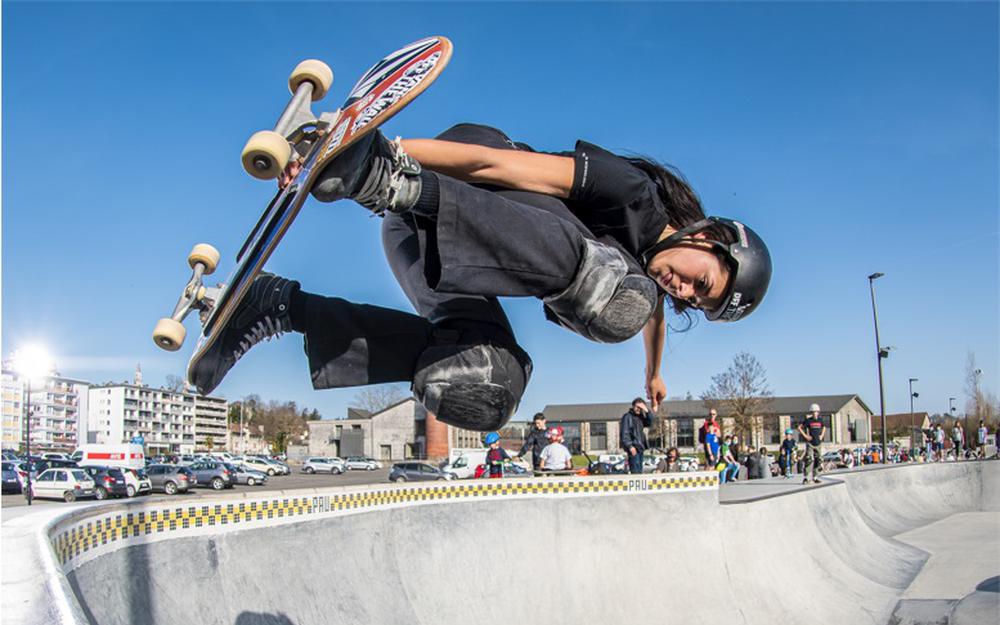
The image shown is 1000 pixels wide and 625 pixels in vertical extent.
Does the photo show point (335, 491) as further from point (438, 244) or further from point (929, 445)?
point (929, 445)

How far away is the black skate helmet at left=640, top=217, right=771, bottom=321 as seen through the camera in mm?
2908

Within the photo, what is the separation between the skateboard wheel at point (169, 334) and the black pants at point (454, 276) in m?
0.46

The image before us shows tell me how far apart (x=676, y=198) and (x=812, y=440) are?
12468 millimetres

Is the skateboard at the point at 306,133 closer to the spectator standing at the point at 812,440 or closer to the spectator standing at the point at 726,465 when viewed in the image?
the spectator standing at the point at 812,440

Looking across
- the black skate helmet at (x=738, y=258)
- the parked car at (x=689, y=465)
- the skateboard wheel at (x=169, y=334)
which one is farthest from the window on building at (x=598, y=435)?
the skateboard wheel at (x=169, y=334)

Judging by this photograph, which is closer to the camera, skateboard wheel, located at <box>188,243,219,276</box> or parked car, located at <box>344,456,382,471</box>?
skateboard wheel, located at <box>188,243,219,276</box>

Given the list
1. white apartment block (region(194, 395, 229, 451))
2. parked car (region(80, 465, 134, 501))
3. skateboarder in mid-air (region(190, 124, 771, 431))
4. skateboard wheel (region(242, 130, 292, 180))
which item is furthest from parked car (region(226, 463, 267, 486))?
white apartment block (region(194, 395, 229, 451))

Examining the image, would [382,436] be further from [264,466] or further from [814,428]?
[814,428]

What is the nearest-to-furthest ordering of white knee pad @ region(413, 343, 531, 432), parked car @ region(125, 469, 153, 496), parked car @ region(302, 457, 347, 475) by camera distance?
1. white knee pad @ region(413, 343, 531, 432)
2. parked car @ region(125, 469, 153, 496)
3. parked car @ region(302, 457, 347, 475)

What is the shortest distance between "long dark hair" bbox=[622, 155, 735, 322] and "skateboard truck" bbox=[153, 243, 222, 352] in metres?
1.71

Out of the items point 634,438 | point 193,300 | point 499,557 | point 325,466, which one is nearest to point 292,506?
point 499,557

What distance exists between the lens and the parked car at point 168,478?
106 ft

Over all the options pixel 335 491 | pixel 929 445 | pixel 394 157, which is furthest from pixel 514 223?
pixel 929 445

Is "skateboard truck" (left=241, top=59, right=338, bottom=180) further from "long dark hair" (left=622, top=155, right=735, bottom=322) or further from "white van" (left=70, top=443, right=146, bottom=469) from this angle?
"white van" (left=70, top=443, right=146, bottom=469)
